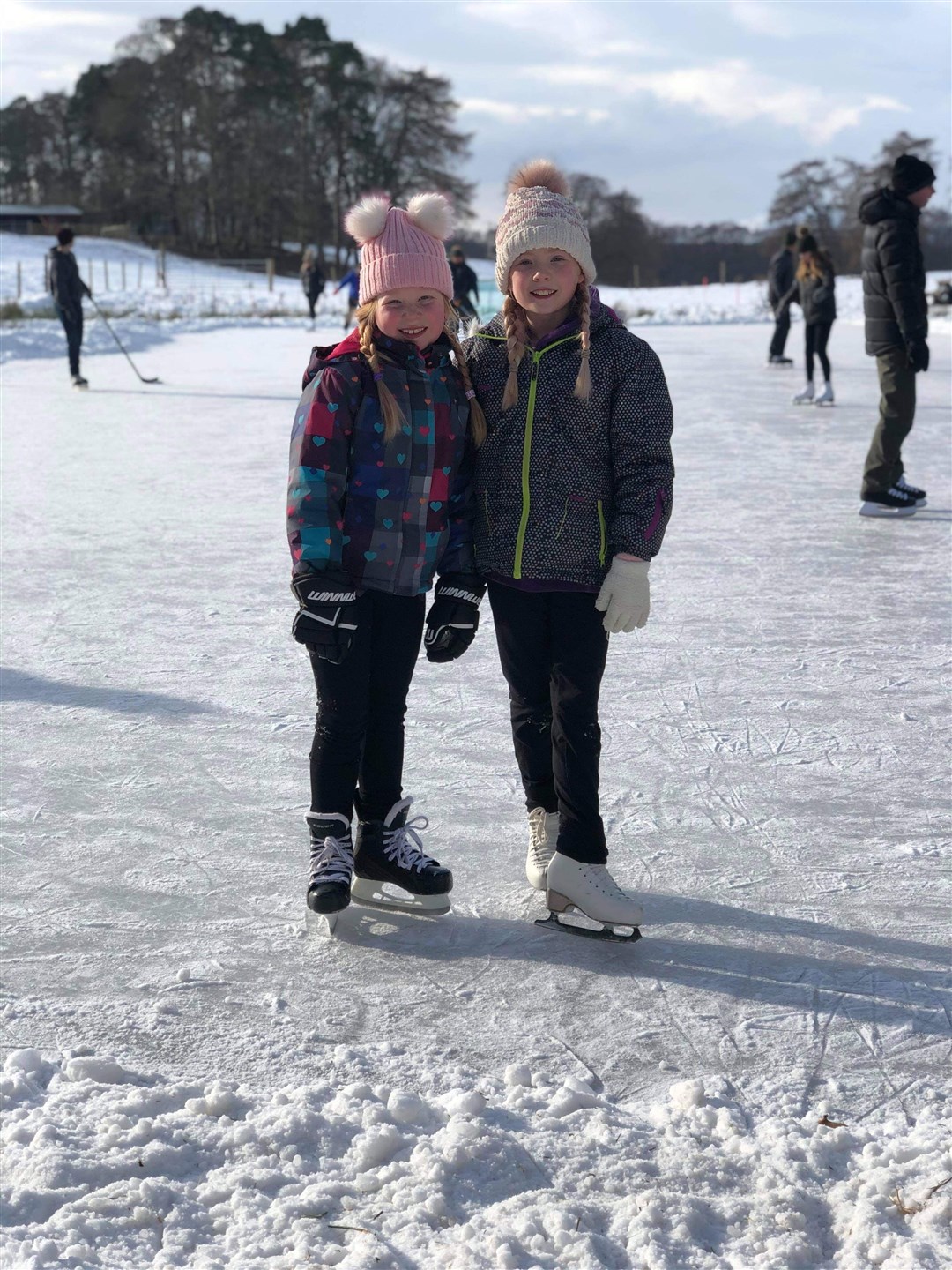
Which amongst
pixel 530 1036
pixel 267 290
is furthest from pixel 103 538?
pixel 267 290

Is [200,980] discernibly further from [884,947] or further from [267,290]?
[267,290]

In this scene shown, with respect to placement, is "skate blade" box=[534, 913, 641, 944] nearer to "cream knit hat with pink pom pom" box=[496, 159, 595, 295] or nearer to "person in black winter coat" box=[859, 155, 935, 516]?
"cream knit hat with pink pom pom" box=[496, 159, 595, 295]

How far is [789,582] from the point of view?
5.09 metres

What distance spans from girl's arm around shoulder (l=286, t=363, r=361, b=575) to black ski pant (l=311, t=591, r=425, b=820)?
0.15m

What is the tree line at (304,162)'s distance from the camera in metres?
48.3

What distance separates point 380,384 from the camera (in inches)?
92.2

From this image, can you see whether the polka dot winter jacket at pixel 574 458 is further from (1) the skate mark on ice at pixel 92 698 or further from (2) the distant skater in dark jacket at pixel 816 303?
(2) the distant skater in dark jacket at pixel 816 303

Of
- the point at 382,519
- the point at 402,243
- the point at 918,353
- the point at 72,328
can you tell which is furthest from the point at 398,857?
the point at 72,328

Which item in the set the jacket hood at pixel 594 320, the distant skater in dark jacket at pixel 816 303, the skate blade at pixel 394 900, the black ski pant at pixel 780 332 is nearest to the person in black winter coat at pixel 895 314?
the jacket hood at pixel 594 320

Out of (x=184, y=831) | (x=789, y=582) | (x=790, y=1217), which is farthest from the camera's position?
(x=789, y=582)

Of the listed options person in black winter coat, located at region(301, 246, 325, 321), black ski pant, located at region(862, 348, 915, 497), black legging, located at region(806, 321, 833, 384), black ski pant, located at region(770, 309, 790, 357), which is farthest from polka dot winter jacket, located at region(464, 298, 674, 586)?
person in black winter coat, located at region(301, 246, 325, 321)

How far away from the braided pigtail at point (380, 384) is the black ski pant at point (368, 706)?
30cm

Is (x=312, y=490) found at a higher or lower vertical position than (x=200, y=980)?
higher

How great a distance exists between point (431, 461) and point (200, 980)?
3.08 feet
